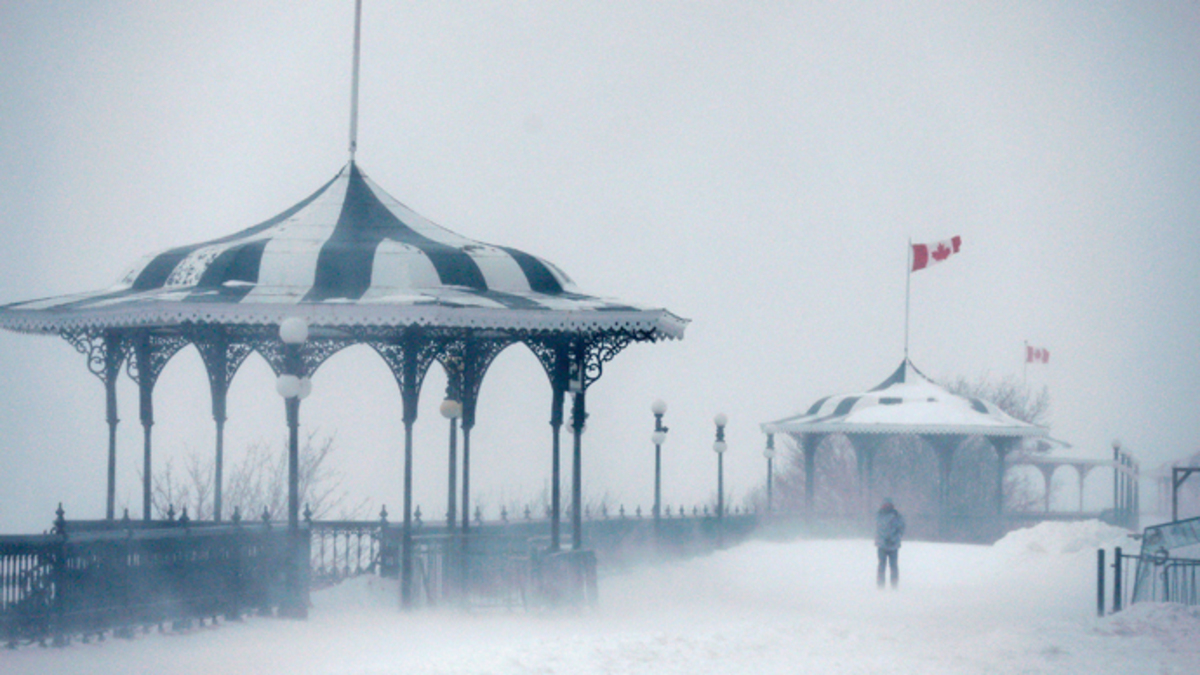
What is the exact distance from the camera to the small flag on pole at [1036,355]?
71500mm

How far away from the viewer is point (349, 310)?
66.4 feet

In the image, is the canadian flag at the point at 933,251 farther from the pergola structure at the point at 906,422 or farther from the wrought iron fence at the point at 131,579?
the wrought iron fence at the point at 131,579

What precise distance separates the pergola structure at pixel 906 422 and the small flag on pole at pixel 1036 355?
83.4ft

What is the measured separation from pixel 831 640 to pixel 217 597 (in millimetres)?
7003

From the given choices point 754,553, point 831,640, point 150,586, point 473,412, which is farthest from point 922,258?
point 150,586

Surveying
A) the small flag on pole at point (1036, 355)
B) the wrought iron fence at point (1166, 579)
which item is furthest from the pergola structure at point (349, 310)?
the small flag on pole at point (1036, 355)

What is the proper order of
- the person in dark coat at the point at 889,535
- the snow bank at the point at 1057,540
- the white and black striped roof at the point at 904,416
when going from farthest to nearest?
the white and black striped roof at the point at 904,416
the snow bank at the point at 1057,540
the person in dark coat at the point at 889,535

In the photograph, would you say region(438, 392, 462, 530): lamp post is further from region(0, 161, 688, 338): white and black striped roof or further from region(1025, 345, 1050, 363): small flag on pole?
region(1025, 345, 1050, 363): small flag on pole

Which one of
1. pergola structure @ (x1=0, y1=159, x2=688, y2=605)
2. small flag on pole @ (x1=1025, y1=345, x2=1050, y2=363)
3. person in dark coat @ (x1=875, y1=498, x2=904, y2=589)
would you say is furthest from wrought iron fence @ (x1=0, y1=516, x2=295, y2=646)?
small flag on pole @ (x1=1025, y1=345, x2=1050, y2=363)

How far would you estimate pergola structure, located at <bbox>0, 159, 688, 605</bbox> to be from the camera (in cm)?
2031

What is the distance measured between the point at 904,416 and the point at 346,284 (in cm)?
2469

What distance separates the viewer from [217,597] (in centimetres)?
1894

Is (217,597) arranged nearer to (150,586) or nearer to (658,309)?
(150,586)

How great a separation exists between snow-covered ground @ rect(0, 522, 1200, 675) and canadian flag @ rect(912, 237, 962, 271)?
24053 mm
